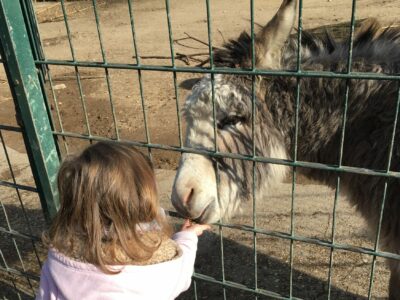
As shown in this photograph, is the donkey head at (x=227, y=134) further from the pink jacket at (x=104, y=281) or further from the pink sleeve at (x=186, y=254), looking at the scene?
the pink jacket at (x=104, y=281)

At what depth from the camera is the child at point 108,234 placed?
1494 mm

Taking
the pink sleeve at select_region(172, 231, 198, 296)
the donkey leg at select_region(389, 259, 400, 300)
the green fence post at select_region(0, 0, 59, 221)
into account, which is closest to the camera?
the pink sleeve at select_region(172, 231, 198, 296)

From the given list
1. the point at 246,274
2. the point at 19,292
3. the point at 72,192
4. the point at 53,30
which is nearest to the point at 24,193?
the point at 19,292

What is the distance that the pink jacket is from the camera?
4.90ft

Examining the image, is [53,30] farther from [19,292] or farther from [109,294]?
[109,294]

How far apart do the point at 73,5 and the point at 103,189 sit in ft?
54.2

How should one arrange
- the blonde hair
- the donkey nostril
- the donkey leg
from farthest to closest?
the donkey leg, the donkey nostril, the blonde hair

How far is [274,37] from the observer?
2.12m

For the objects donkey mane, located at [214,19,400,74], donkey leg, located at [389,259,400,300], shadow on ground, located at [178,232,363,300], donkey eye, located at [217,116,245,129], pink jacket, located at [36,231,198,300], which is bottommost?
shadow on ground, located at [178,232,363,300]

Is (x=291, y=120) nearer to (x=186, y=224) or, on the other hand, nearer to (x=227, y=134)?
(x=227, y=134)

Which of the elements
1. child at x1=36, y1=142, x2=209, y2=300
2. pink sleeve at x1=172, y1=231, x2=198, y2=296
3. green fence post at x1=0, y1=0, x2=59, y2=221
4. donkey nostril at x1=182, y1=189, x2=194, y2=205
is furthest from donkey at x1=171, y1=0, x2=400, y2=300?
green fence post at x1=0, y1=0, x2=59, y2=221

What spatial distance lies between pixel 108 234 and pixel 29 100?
2.94ft

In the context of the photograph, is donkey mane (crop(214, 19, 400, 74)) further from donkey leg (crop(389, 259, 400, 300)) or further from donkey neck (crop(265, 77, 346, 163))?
donkey leg (crop(389, 259, 400, 300))

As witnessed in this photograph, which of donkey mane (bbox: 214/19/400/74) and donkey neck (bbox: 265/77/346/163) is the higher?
donkey mane (bbox: 214/19/400/74)
